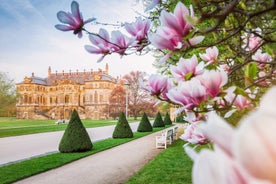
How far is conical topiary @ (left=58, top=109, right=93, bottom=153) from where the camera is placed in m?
11.3

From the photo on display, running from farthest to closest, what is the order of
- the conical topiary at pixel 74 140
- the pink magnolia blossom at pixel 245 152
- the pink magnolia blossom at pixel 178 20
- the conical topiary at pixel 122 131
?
the conical topiary at pixel 122 131 → the conical topiary at pixel 74 140 → the pink magnolia blossom at pixel 178 20 → the pink magnolia blossom at pixel 245 152

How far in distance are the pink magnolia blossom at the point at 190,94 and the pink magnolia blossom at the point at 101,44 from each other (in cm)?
43

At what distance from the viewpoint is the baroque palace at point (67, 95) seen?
73.9m

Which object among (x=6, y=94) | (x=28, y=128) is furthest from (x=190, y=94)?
(x=6, y=94)

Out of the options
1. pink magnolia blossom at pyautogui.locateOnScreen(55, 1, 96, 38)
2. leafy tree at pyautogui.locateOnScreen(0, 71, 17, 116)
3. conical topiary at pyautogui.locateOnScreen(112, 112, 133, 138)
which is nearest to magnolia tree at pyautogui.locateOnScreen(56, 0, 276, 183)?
pink magnolia blossom at pyautogui.locateOnScreen(55, 1, 96, 38)

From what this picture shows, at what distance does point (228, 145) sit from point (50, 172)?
8165 mm

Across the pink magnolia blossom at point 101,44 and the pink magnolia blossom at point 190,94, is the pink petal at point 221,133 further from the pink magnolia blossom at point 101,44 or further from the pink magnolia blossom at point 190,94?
the pink magnolia blossom at point 101,44

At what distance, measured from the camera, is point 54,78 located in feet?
287

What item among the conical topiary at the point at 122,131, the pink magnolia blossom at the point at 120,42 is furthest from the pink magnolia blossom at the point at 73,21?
the conical topiary at the point at 122,131

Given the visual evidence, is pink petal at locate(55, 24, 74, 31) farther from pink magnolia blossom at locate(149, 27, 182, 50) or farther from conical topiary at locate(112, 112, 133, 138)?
conical topiary at locate(112, 112, 133, 138)

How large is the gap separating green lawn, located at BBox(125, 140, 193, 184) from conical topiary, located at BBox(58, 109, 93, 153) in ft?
10.8

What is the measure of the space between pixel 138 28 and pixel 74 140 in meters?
10.7

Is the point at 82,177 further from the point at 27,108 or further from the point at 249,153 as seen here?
the point at 27,108

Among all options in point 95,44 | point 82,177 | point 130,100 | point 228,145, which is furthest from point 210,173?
point 130,100
